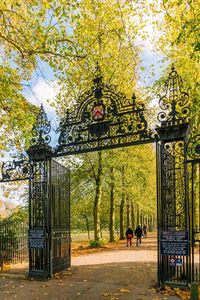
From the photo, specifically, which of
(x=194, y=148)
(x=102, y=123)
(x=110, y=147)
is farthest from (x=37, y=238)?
(x=194, y=148)

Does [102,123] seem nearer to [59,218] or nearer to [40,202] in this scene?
[40,202]

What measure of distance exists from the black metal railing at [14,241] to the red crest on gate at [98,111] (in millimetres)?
7540

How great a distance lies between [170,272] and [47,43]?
8.02 m

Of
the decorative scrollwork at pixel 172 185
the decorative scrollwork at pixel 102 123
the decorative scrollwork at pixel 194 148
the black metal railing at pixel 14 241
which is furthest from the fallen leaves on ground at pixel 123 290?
the black metal railing at pixel 14 241

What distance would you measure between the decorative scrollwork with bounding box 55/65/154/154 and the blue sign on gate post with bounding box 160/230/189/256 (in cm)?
296

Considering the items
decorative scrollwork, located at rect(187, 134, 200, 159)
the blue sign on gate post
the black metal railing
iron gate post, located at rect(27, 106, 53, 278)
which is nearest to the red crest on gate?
iron gate post, located at rect(27, 106, 53, 278)

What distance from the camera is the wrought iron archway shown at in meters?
9.56

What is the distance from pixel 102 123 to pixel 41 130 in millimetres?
2604

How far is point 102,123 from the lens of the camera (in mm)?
11430

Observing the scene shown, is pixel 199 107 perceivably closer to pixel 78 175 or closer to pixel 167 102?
pixel 167 102

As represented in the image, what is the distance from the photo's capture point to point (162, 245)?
961cm

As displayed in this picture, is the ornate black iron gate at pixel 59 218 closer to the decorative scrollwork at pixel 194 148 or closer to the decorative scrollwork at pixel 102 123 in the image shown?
the decorative scrollwork at pixel 102 123

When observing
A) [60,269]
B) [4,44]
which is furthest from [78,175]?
[60,269]

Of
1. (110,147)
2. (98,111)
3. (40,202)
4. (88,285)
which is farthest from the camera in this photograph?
(40,202)
